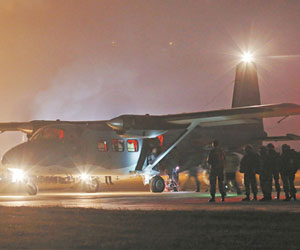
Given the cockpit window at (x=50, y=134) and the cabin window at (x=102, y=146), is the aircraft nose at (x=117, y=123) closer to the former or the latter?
the cabin window at (x=102, y=146)

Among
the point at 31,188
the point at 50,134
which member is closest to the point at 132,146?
the point at 50,134

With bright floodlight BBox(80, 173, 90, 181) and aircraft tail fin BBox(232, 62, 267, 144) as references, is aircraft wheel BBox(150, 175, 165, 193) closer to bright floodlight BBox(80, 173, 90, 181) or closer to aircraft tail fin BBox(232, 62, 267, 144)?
bright floodlight BBox(80, 173, 90, 181)

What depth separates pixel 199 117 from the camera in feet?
78.2

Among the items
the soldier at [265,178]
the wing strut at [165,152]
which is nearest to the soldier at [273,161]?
the soldier at [265,178]

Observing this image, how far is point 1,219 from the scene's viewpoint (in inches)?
458

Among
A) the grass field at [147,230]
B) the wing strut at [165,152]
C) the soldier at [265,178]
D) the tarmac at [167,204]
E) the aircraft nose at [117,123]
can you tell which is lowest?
the grass field at [147,230]

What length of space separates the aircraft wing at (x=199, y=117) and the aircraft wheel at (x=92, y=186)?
3.35 m

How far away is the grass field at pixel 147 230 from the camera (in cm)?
820

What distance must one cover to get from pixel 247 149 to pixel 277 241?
9.43 metres

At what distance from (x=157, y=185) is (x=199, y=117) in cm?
431

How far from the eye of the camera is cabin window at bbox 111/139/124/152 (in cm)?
2503

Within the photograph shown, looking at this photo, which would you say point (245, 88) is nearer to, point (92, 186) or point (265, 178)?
point (92, 186)

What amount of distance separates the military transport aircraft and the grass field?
9601 millimetres

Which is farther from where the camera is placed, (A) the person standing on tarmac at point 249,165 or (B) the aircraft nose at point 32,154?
(B) the aircraft nose at point 32,154
